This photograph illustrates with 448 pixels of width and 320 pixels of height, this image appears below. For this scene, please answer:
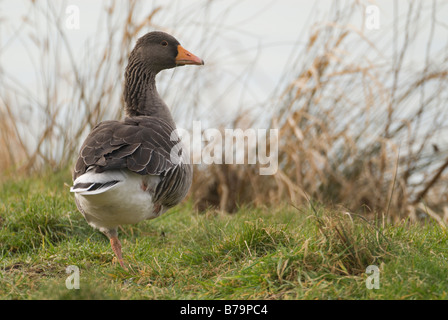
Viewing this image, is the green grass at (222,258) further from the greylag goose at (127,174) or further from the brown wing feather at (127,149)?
the brown wing feather at (127,149)

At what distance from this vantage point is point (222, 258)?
4125mm

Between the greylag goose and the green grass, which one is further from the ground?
the greylag goose

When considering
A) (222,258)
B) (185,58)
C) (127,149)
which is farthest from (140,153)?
(185,58)

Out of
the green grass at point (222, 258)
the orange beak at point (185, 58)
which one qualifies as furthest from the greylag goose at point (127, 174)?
the orange beak at point (185, 58)

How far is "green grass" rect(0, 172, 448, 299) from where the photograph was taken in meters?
3.38

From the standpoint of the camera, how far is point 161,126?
462cm

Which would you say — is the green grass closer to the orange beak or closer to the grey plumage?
the grey plumage

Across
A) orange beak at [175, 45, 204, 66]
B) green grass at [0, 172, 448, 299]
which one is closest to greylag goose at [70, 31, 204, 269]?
green grass at [0, 172, 448, 299]

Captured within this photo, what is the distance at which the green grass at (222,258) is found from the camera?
11.1 ft

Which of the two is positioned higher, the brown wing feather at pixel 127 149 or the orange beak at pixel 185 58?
the orange beak at pixel 185 58
